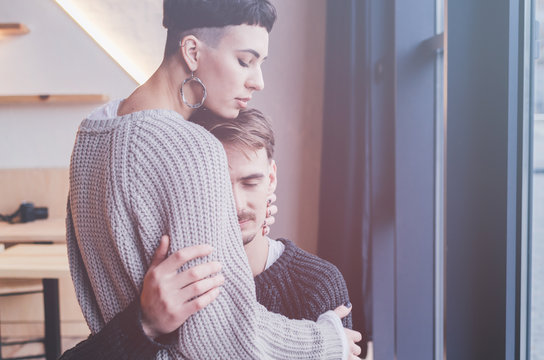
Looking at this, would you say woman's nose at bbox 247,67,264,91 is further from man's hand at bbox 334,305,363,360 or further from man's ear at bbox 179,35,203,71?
man's hand at bbox 334,305,363,360

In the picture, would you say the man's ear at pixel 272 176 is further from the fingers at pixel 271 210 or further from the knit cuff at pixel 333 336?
the knit cuff at pixel 333 336

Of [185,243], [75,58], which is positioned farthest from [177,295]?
[75,58]

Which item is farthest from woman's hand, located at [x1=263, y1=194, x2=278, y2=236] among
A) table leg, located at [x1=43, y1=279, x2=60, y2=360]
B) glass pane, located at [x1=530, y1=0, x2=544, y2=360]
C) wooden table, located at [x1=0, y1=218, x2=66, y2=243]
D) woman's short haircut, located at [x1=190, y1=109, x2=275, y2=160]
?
table leg, located at [x1=43, y1=279, x2=60, y2=360]

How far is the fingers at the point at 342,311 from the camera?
1007 millimetres

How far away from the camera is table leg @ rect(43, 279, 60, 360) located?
2.03 metres

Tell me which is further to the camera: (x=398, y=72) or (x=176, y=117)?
(x=398, y=72)

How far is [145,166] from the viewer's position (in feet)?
2.51

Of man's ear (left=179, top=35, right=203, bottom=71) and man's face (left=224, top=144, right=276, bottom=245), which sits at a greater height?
man's ear (left=179, top=35, right=203, bottom=71)

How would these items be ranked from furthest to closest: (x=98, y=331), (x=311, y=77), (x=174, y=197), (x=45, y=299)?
(x=45, y=299) → (x=311, y=77) → (x=98, y=331) → (x=174, y=197)

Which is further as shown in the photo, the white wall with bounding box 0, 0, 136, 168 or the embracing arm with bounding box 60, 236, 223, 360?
the white wall with bounding box 0, 0, 136, 168

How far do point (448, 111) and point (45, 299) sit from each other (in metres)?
1.93

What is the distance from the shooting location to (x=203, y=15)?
92cm

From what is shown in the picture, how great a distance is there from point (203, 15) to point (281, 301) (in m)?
0.63

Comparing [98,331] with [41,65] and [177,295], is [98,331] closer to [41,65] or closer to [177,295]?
[177,295]
